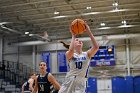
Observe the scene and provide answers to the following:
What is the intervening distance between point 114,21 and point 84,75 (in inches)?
636

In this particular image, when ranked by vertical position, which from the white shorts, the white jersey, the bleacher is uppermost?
the white jersey

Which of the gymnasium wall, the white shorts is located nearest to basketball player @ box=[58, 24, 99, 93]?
the white shorts

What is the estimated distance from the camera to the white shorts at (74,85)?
147 inches

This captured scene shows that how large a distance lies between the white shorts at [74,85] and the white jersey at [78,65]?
0.06 m

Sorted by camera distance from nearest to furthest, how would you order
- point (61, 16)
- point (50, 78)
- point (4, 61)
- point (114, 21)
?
point (50, 78)
point (61, 16)
point (114, 21)
point (4, 61)

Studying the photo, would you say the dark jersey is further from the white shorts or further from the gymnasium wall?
the gymnasium wall

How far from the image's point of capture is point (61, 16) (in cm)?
1714

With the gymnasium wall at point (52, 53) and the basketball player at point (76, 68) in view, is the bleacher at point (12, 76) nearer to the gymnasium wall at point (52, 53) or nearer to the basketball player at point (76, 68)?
the gymnasium wall at point (52, 53)

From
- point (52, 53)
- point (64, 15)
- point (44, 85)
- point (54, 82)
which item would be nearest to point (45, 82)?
point (44, 85)

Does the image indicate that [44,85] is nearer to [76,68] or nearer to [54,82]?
[54,82]

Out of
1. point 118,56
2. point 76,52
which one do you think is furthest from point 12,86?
point 76,52

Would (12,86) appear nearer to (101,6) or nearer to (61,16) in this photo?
(61,16)

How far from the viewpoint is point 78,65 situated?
3.84 m

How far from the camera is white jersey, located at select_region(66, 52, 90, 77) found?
12.5 feet
